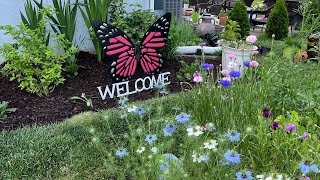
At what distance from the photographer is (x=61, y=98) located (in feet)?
10.5

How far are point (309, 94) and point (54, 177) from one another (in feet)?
5.77


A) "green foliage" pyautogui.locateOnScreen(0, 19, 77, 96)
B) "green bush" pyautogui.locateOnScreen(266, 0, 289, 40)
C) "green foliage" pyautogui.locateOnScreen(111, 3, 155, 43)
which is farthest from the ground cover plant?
"green bush" pyautogui.locateOnScreen(266, 0, 289, 40)

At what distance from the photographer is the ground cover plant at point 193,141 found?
1.95m

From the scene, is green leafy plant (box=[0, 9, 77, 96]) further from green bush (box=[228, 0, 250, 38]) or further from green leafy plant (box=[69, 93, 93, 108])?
green bush (box=[228, 0, 250, 38])

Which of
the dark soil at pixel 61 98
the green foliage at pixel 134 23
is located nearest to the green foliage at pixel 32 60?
the dark soil at pixel 61 98

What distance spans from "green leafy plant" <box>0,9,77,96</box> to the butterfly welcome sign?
1.26 ft

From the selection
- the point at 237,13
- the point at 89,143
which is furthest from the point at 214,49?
the point at 89,143

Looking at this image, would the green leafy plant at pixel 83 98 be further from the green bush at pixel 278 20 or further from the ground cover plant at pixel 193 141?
the green bush at pixel 278 20

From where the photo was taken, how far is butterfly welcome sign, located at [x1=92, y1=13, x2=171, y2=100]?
3.10 m

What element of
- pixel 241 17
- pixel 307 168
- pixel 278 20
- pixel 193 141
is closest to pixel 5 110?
pixel 193 141

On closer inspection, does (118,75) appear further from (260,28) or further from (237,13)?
(260,28)

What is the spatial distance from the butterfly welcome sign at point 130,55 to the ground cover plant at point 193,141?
1.23ft

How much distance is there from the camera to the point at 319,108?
99.8 inches

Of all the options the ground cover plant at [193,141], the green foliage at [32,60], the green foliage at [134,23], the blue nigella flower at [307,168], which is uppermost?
the green foliage at [134,23]
